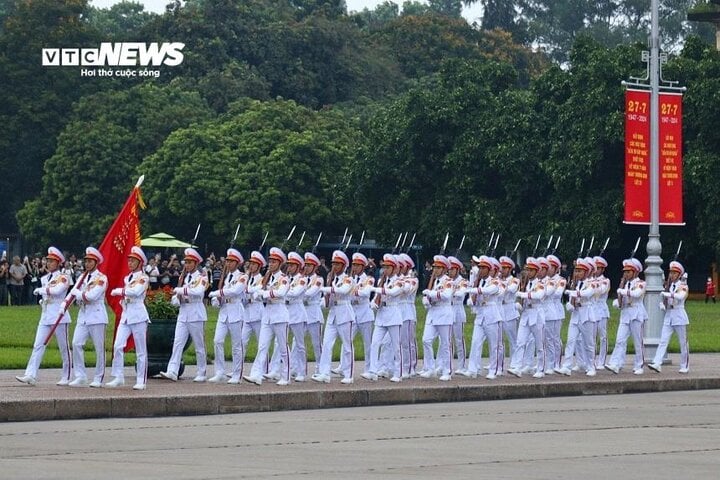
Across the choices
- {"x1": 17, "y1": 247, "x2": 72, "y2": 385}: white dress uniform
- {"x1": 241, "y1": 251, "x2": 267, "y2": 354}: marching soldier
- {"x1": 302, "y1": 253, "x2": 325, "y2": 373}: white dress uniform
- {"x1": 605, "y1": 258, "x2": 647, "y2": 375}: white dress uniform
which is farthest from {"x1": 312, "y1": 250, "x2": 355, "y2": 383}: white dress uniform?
{"x1": 605, "y1": 258, "x2": 647, "y2": 375}: white dress uniform

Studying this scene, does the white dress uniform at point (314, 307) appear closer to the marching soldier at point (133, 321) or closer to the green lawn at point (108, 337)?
the marching soldier at point (133, 321)

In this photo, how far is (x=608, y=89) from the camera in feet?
193

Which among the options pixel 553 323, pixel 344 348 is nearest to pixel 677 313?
pixel 553 323

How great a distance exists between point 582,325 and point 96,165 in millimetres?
48393

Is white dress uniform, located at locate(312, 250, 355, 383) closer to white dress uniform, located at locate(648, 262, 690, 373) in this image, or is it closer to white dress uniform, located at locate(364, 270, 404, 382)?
white dress uniform, located at locate(364, 270, 404, 382)

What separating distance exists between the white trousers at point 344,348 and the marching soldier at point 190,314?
66.7 inches

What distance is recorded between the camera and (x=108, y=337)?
34.4 metres

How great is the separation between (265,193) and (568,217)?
45.1ft

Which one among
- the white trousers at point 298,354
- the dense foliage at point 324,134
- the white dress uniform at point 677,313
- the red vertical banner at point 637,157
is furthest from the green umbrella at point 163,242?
the white trousers at point 298,354

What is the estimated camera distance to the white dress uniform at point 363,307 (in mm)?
25391

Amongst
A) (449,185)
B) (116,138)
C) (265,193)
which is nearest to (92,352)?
(449,185)

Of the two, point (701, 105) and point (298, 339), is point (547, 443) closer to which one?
point (298, 339)

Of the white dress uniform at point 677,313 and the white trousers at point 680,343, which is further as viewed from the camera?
the white trousers at point 680,343

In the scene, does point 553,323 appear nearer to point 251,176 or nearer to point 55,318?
point 55,318
